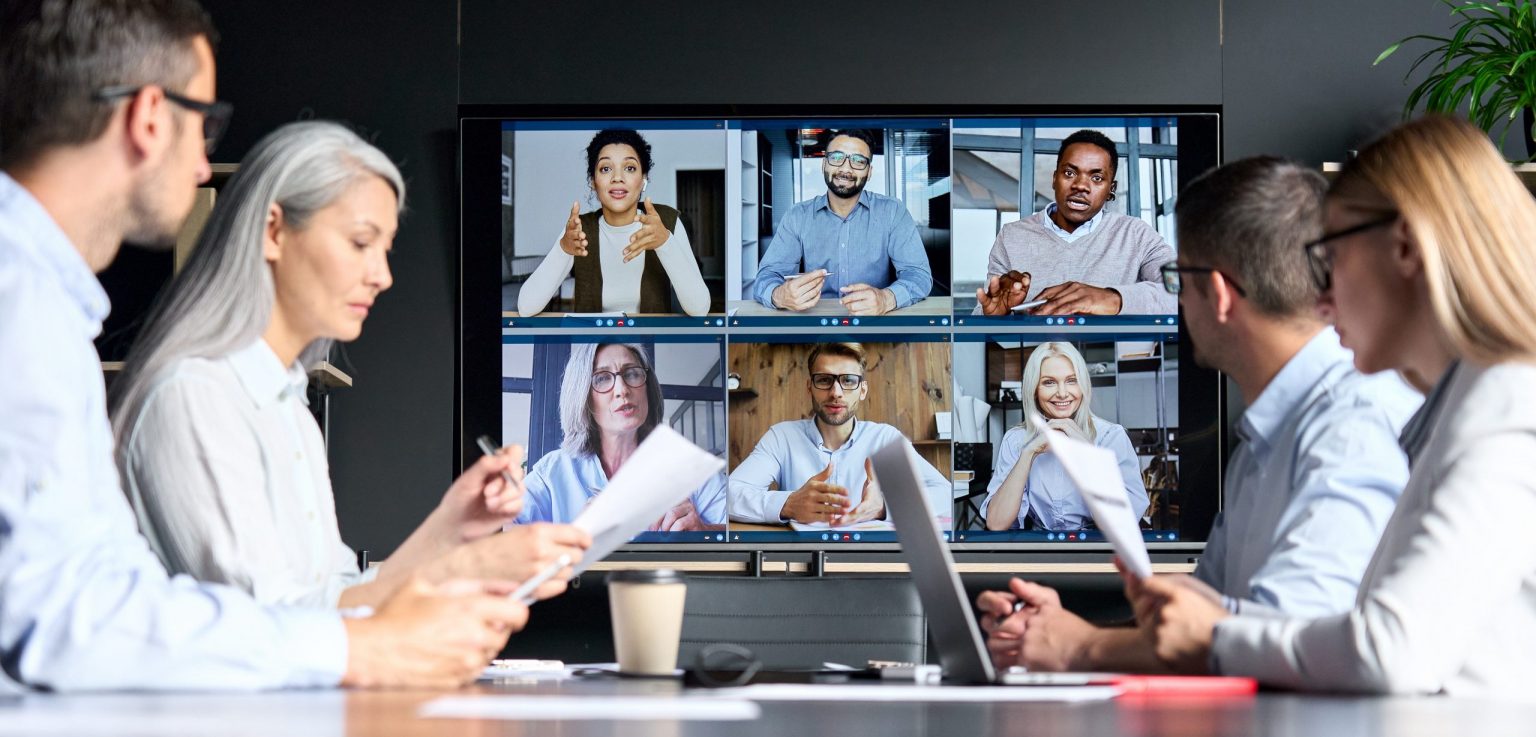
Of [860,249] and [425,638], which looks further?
[860,249]

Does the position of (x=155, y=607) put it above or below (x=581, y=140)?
below

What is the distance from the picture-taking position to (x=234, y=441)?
1813mm

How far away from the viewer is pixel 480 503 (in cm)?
207

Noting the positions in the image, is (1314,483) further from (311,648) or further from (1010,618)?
(311,648)

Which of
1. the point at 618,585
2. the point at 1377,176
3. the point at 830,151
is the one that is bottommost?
the point at 618,585

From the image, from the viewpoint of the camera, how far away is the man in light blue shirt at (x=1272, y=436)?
1982 mm

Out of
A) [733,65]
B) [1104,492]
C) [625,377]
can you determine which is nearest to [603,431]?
[625,377]

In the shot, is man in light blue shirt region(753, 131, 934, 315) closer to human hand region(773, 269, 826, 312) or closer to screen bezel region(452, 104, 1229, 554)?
human hand region(773, 269, 826, 312)

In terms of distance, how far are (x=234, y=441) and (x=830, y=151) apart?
2801 millimetres

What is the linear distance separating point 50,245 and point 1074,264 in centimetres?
332

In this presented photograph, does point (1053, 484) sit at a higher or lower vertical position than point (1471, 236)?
lower

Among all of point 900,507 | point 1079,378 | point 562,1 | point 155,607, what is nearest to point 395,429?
point 562,1

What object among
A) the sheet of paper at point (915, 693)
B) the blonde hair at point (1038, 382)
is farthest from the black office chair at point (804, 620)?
the blonde hair at point (1038, 382)

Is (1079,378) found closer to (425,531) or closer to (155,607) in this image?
(425,531)
